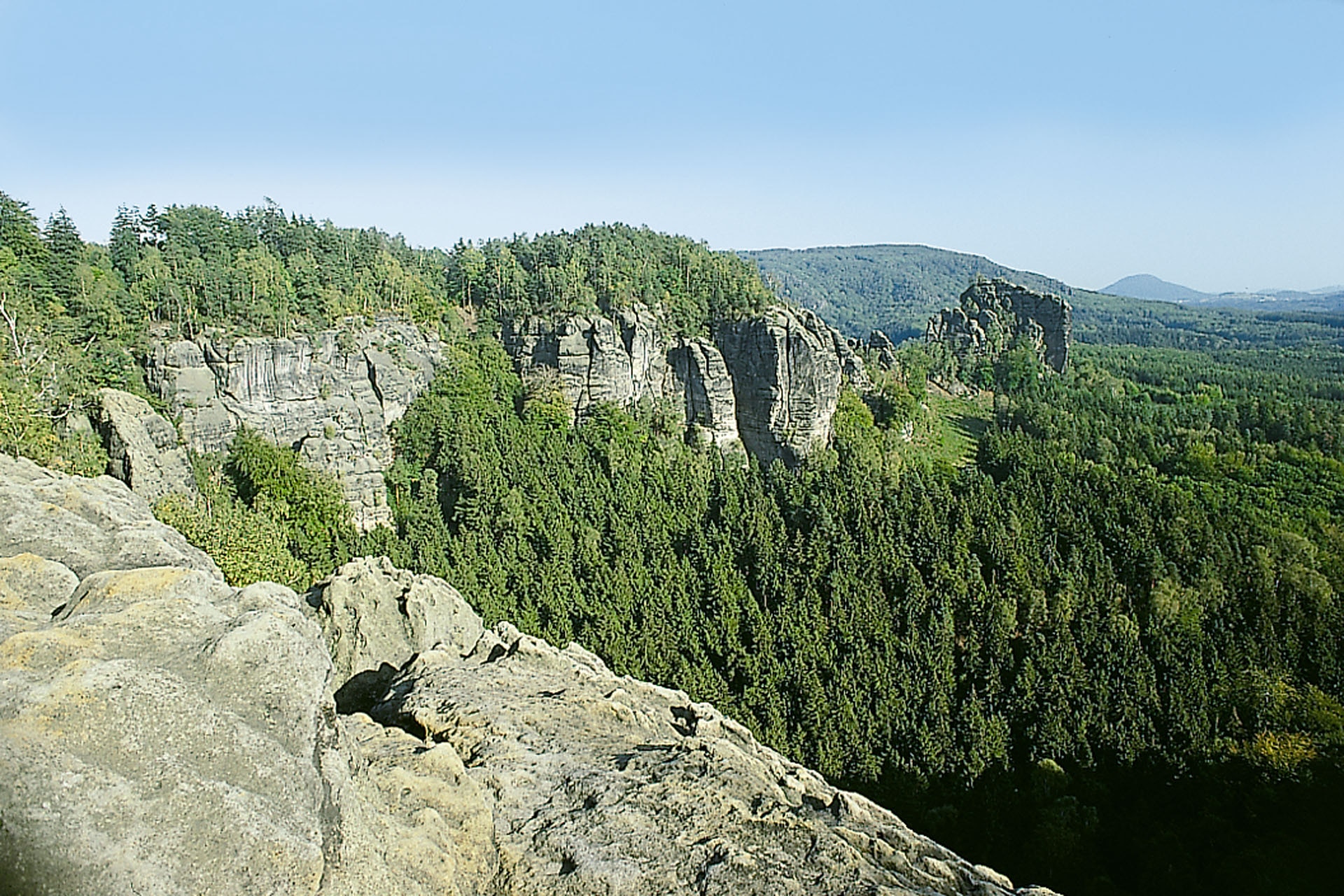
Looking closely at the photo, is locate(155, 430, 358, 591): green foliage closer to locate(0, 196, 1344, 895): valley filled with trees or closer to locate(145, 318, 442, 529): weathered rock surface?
locate(0, 196, 1344, 895): valley filled with trees

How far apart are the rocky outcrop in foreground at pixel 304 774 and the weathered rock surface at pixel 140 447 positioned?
2029cm

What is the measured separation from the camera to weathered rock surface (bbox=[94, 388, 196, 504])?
31516 mm

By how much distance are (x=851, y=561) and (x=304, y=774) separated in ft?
139

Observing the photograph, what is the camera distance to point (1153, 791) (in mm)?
35906

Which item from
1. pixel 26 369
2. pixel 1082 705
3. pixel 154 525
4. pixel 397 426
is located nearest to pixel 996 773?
pixel 1082 705

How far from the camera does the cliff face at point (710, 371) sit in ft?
196

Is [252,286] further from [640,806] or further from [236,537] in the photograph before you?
[640,806]

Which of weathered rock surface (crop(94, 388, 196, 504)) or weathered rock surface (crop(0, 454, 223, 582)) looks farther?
weathered rock surface (crop(94, 388, 196, 504))

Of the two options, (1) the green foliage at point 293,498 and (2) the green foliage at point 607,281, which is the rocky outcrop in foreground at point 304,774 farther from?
(2) the green foliage at point 607,281

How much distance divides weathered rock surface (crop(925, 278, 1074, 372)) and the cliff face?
5075cm

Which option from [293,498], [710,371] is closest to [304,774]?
[293,498]

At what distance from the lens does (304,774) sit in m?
7.38

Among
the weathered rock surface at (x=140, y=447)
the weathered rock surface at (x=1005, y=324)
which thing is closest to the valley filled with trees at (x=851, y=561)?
the weathered rock surface at (x=140, y=447)

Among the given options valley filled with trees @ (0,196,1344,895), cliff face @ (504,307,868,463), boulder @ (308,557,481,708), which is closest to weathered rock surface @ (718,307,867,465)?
cliff face @ (504,307,868,463)
